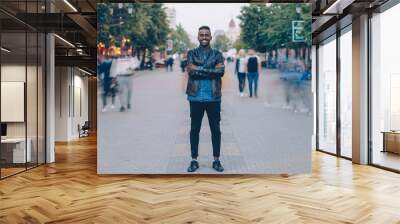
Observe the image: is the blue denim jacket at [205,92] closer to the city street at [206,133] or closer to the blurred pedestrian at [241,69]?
the city street at [206,133]

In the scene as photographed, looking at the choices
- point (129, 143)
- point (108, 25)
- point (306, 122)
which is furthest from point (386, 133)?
point (108, 25)

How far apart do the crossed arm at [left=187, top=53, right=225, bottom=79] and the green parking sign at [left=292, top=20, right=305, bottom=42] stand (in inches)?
48.5

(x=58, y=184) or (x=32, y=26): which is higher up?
(x=32, y=26)

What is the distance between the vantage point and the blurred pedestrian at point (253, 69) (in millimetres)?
6707

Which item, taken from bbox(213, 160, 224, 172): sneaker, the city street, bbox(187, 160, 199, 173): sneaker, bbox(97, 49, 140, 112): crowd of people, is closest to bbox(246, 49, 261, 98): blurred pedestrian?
the city street

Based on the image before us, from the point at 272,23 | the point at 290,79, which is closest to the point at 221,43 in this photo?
the point at 272,23

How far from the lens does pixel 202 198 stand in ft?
16.9

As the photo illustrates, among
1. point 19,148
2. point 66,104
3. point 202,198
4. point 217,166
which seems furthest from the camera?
point 66,104

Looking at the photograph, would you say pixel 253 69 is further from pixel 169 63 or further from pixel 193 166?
pixel 193 166

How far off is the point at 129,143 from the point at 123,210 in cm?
219

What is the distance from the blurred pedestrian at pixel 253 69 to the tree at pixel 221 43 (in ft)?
1.34

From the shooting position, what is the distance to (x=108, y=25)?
6633mm

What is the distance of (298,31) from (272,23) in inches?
17.3

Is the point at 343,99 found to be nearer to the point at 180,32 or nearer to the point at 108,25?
the point at 180,32
